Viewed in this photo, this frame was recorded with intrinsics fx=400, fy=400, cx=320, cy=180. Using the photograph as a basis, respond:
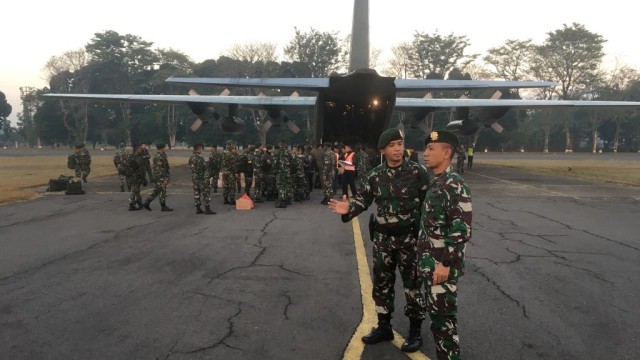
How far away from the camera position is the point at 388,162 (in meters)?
4.16

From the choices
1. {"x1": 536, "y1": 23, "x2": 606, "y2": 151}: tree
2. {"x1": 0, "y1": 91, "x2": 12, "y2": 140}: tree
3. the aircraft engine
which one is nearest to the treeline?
{"x1": 536, "y1": 23, "x2": 606, "y2": 151}: tree

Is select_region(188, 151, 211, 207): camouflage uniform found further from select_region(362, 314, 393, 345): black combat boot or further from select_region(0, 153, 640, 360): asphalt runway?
select_region(362, 314, 393, 345): black combat boot

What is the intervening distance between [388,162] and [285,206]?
8.62 meters

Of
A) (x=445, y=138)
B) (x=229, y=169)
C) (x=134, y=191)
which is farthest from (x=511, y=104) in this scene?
(x=445, y=138)

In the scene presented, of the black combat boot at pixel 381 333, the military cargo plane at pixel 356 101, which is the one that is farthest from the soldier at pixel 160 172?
the black combat boot at pixel 381 333

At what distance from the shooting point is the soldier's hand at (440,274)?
126 inches

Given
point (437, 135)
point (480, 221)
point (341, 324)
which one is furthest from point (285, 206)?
point (437, 135)

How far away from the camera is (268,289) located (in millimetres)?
5477

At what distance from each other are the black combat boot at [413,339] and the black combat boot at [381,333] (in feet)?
0.64

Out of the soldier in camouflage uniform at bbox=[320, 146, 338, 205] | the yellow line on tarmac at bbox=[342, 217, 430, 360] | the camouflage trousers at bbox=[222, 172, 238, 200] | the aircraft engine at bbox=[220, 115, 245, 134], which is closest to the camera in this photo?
the yellow line on tarmac at bbox=[342, 217, 430, 360]

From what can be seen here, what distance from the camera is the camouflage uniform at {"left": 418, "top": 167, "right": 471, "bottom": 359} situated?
10.6 ft

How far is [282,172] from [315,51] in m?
51.9

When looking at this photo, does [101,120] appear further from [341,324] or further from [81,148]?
[341,324]

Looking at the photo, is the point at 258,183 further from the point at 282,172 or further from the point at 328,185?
the point at 328,185
